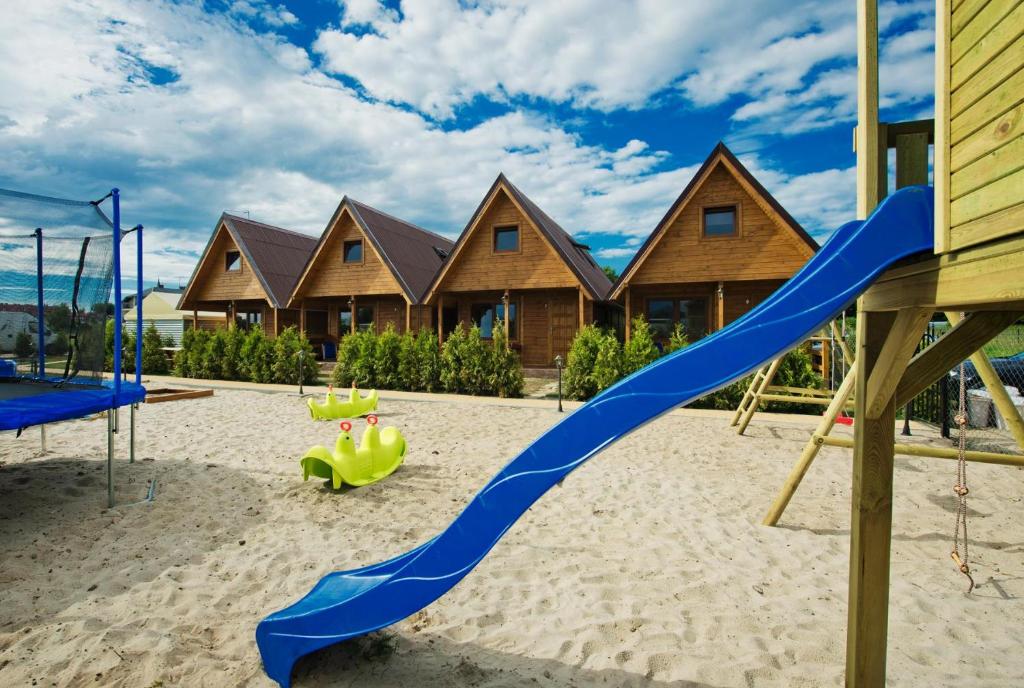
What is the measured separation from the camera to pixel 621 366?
11.9m

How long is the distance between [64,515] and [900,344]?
20.3 ft

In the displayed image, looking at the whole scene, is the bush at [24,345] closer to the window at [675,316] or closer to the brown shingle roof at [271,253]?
the brown shingle roof at [271,253]

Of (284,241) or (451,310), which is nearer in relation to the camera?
(451,310)

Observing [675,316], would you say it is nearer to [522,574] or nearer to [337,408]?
[337,408]

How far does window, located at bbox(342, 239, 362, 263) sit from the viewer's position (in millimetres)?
19891

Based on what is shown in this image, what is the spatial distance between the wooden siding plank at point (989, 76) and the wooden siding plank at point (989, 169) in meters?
0.21

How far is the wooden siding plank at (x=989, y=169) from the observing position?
1470 mm

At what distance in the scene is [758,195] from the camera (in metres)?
13.9

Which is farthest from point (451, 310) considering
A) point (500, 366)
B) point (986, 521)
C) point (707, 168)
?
point (986, 521)

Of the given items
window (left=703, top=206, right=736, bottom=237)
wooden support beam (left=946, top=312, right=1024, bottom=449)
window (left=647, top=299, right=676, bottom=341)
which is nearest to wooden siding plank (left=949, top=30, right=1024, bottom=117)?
wooden support beam (left=946, top=312, right=1024, bottom=449)

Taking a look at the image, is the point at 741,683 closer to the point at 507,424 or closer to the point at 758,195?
the point at 507,424

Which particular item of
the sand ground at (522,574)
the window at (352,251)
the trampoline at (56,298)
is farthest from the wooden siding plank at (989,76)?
the window at (352,251)

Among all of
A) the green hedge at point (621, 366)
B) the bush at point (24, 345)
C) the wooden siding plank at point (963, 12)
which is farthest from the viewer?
the green hedge at point (621, 366)

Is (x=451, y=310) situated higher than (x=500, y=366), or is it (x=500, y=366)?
(x=451, y=310)
